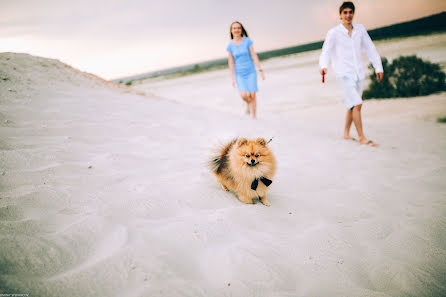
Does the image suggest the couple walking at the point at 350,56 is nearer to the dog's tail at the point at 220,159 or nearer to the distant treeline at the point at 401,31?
the dog's tail at the point at 220,159

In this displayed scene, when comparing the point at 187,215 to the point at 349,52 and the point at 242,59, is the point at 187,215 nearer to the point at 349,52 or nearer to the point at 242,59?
the point at 349,52

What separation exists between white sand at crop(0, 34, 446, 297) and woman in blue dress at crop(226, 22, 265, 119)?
248 cm

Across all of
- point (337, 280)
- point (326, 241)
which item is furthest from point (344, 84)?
point (337, 280)

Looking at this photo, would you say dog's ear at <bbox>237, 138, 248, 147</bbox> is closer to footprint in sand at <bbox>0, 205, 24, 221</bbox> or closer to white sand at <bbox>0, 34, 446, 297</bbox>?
white sand at <bbox>0, 34, 446, 297</bbox>

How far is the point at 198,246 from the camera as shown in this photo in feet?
5.63

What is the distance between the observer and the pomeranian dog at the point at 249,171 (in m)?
2.47

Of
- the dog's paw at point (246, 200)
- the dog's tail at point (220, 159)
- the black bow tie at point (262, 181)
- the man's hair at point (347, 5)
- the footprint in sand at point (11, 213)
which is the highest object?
the man's hair at point (347, 5)

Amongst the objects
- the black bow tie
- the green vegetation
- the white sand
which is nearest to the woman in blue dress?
the white sand

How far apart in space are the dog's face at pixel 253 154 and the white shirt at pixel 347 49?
2.81 meters

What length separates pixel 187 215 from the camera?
2037 mm

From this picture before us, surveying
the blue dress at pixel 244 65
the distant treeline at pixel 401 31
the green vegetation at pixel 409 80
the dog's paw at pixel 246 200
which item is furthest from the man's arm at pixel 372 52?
the distant treeline at pixel 401 31

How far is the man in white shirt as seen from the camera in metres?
4.38

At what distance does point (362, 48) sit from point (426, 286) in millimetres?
4436

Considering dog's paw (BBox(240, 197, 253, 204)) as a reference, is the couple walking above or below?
above
